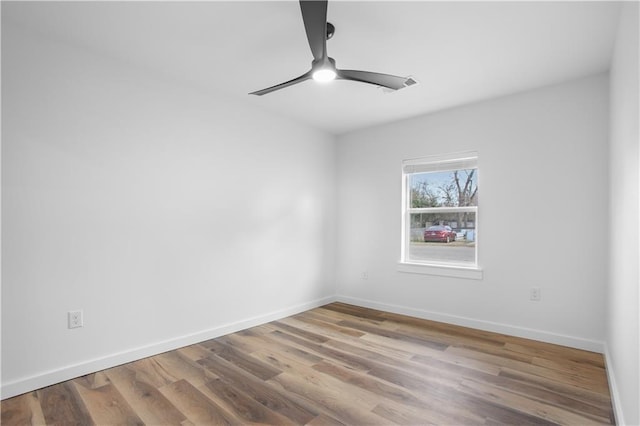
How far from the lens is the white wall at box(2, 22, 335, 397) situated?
2281mm

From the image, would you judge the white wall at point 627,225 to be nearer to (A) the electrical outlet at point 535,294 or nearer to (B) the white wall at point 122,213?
(A) the electrical outlet at point 535,294

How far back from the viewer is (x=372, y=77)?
2.37 m

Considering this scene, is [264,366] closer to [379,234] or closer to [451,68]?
[379,234]

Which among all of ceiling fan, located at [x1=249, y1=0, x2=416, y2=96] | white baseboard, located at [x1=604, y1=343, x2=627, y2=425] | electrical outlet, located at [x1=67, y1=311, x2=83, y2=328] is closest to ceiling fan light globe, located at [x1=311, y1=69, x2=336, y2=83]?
ceiling fan, located at [x1=249, y1=0, x2=416, y2=96]

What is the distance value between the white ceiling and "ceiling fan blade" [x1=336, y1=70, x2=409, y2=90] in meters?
0.30

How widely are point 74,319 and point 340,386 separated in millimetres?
2024

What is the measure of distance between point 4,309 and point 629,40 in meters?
4.10

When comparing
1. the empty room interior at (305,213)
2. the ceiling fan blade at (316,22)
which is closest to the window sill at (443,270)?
the empty room interior at (305,213)

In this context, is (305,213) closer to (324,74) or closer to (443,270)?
(443,270)

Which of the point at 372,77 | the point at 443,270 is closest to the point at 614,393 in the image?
the point at 443,270

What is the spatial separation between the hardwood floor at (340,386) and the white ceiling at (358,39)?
8.13 feet

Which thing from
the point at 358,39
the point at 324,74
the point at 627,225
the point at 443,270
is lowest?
the point at 443,270

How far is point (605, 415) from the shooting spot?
2.01 metres

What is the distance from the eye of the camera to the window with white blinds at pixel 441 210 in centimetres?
383
